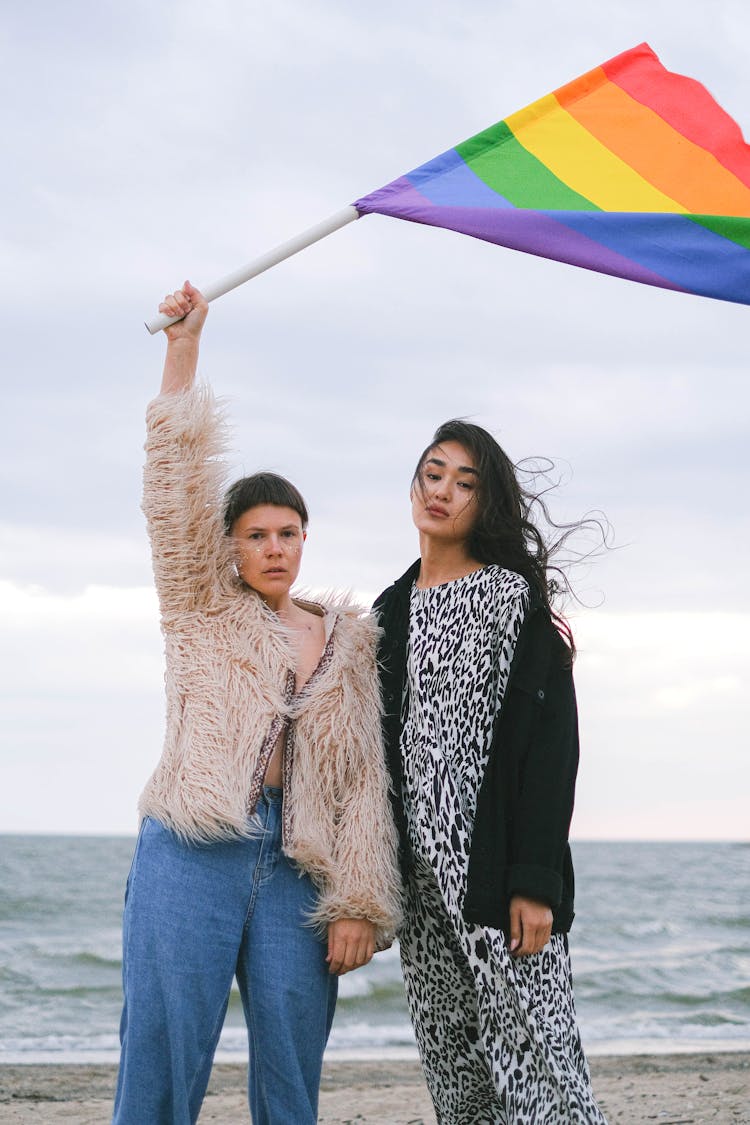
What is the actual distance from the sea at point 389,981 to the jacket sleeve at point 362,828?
4.85 m

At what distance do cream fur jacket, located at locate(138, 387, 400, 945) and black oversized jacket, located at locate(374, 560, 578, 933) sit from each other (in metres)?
0.19

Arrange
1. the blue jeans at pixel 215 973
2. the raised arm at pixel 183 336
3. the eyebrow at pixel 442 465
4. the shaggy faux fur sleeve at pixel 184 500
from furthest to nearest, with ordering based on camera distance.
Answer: the eyebrow at pixel 442 465, the raised arm at pixel 183 336, the shaggy faux fur sleeve at pixel 184 500, the blue jeans at pixel 215 973

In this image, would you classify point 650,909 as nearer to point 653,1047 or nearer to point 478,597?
point 653,1047

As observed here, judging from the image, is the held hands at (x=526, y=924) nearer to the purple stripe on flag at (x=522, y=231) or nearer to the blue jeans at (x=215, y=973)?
the blue jeans at (x=215, y=973)

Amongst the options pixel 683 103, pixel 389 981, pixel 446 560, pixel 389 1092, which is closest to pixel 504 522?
pixel 446 560

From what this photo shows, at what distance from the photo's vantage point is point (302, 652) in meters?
3.10

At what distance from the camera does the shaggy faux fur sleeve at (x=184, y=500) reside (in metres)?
2.96

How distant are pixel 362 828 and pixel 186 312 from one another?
1357 millimetres

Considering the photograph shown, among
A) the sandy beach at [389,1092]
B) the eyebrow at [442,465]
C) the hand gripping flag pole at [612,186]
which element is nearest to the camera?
the eyebrow at [442,465]

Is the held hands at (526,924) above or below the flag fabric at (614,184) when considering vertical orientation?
below

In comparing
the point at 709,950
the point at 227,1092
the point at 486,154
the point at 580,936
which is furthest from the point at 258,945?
the point at 580,936

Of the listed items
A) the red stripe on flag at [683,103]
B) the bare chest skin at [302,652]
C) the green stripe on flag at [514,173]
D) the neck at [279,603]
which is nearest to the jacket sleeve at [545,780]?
the bare chest skin at [302,652]

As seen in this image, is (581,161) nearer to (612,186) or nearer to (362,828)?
(612,186)

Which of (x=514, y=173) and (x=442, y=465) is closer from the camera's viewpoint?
(x=442, y=465)
